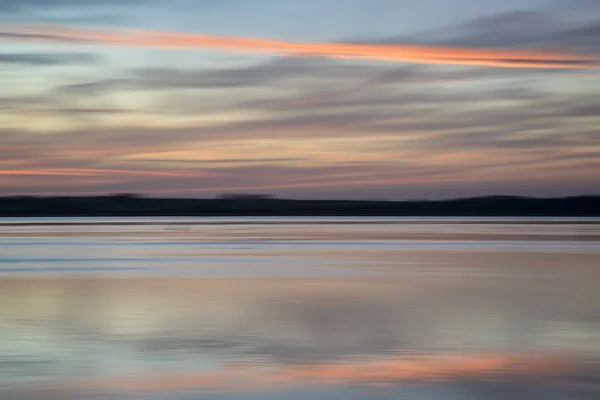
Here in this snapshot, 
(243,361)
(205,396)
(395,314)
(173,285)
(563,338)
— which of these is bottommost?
(205,396)

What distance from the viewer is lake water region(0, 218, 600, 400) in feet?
23.7

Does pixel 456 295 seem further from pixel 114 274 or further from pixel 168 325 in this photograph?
pixel 114 274

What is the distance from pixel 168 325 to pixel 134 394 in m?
3.82

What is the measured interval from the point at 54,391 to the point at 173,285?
9.11 metres

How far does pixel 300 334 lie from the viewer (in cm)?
995

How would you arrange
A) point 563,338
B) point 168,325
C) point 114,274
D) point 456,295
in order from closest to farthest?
point 563,338
point 168,325
point 456,295
point 114,274

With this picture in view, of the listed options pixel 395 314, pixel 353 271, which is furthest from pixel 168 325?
pixel 353 271

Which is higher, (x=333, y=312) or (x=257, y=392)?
(x=333, y=312)

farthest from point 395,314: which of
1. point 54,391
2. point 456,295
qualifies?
point 54,391

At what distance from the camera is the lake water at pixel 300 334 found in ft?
23.7

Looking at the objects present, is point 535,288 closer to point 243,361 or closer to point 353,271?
point 353,271

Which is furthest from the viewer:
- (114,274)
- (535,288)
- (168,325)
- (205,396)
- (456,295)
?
(114,274)

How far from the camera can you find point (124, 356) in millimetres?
8453

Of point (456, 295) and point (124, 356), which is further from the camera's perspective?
point (456, 295)
